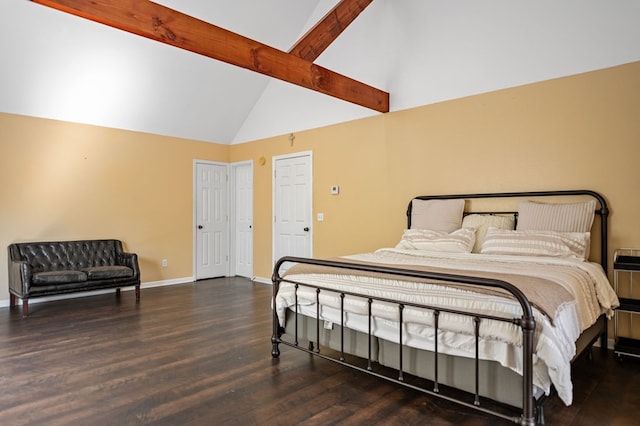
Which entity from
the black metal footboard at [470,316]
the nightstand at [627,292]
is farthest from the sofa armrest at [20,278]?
the nightstand at [627,292]

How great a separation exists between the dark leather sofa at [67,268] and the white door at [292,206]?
7.23 ft

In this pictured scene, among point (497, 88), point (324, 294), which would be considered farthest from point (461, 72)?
point (324, 294)

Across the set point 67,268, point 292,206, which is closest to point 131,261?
point 67,268

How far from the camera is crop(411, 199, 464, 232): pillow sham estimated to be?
4191 millimetres

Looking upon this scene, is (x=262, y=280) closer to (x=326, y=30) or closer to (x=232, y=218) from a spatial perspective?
(x=232, y=218)

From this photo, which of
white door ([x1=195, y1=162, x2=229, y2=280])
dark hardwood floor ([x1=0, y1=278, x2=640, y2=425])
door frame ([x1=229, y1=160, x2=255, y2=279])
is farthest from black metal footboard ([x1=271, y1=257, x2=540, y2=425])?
door frame ([x1=229, y1=160, x2=255, y2=279])

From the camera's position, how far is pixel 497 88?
4102 millimetres

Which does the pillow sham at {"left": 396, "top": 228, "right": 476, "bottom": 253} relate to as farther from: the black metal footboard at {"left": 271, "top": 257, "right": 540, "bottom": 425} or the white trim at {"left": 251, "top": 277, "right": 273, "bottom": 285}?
the white trim at {"left": 251, "top": 277, "right": 273, "bottom": 285}

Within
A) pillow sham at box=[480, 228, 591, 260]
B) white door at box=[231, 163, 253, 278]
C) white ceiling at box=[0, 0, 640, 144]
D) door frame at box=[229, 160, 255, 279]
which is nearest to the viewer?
pillow sham at box=[480, 228, 591, 260]

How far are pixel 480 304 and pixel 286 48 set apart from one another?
17.0 ft

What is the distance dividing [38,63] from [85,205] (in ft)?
6.48

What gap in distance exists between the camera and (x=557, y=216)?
352cm

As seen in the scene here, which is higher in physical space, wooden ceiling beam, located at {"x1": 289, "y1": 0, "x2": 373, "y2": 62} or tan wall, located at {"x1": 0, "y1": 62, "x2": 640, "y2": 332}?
wooden ceiling beam, located at {"x1": 289, "y1": 0, "x2": 373, "y2": 62}

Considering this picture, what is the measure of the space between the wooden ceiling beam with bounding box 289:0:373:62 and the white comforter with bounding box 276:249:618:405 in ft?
7.74
